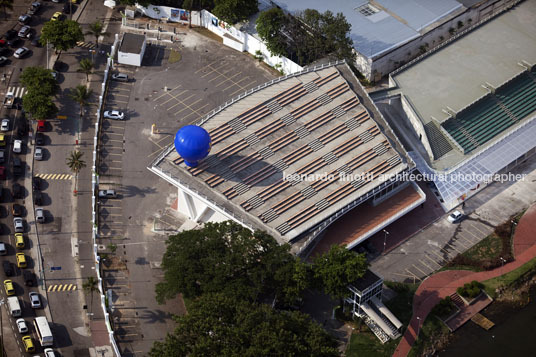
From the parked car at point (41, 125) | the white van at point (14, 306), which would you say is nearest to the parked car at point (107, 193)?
the parked car at point (41, 125)

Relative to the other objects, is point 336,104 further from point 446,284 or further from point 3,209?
point 3,209

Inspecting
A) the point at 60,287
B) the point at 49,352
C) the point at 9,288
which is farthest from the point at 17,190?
the point at 49,352

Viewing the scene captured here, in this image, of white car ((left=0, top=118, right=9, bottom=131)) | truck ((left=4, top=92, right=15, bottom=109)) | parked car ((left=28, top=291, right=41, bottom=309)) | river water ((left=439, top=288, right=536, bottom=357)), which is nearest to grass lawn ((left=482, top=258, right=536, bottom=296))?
river water ((left=439, top=288, right=536, bottom=357))

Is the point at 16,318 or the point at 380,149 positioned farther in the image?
the point at 380,149

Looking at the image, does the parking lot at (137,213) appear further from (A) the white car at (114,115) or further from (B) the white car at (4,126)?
(B) the white car at (4,126)

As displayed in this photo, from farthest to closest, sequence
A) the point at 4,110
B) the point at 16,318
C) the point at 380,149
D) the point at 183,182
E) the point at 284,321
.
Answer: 1. the point at 4,110
2. the point at 380,149
3. the point at 183,182
4. the point at 16,318
5. the point at 284,321

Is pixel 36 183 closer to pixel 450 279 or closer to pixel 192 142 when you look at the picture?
pixel 192 142

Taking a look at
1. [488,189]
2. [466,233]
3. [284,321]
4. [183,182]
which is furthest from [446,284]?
[183,182]
